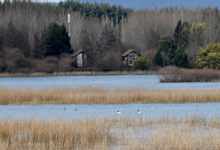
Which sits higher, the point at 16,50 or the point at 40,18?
the point at 40,18

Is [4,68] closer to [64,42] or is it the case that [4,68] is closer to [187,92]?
[64,42]

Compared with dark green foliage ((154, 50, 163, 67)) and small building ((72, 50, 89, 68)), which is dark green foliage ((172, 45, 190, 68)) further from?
small building ((72, 50, 89, 68))

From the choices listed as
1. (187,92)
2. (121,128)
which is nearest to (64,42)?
(187,92)

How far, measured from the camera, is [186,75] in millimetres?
46500

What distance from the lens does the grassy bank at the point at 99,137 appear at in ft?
36.5

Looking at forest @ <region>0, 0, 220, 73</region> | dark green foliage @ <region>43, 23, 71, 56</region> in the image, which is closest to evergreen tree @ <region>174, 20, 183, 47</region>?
forest @ <region>0, 0, 220, 73</region>

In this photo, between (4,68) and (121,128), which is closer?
(121,128)

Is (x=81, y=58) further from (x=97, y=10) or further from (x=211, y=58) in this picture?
(x=97, y=10)

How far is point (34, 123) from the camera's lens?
1367 centimetres

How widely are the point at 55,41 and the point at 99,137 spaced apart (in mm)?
68194

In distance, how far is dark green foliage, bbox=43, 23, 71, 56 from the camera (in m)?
78.7

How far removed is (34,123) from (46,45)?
66.8 metres

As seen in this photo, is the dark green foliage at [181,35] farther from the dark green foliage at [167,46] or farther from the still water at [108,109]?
the still water at [108,109]

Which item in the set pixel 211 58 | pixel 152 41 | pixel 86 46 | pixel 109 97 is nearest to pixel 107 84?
pixel 109 97
